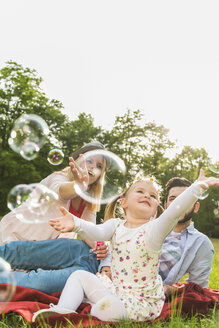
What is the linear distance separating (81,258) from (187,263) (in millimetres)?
1083

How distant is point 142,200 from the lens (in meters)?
3.05

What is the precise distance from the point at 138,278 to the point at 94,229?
50 cm

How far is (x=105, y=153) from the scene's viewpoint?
4.67 m

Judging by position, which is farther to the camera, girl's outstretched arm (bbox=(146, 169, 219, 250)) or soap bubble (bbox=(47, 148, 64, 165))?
soap bubble (bbox=(47, 148, 64, 165))

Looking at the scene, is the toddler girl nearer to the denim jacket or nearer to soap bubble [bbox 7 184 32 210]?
the denim jacket

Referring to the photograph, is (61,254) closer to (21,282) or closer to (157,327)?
(21,282)

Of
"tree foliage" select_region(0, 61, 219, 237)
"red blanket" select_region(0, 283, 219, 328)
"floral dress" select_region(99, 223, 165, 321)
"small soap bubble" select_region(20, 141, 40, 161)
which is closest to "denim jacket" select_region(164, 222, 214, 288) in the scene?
"red blanket" select_region(0, 283, 219, 328)

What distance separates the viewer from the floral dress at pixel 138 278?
2.74m

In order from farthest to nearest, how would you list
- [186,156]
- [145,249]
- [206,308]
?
[186,156] → [206,308] → [145,249]

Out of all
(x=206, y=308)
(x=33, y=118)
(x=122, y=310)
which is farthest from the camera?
(x=33, y=118)

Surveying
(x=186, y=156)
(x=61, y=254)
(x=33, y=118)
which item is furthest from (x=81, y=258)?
(x=186, y=156)

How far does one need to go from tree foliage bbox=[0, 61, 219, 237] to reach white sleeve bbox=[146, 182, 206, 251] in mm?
15042

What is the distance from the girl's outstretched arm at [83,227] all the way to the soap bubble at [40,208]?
3.58ft

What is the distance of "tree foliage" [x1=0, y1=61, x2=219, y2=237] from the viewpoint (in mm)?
20125
